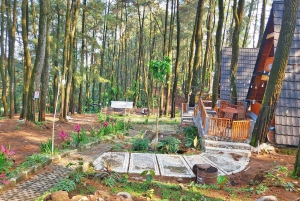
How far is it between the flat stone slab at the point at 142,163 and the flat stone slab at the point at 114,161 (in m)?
0.20

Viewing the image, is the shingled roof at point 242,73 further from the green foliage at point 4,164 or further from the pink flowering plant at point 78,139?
the green foliage at point 4,164

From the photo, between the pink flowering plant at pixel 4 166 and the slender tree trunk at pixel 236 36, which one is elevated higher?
the slender tree trunk at pixel 236 36

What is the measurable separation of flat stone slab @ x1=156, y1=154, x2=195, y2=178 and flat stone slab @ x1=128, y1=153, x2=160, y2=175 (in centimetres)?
18

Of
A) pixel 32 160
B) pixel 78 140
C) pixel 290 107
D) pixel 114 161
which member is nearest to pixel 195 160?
pixel 114 161

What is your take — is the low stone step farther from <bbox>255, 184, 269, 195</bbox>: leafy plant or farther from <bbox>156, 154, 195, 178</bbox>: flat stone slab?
<bbox>255, 184, 269, 195</bbox>: leafy plant

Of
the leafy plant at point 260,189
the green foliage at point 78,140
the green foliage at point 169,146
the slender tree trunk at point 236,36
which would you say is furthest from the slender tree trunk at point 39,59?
the slender tree trunk at point 236,36

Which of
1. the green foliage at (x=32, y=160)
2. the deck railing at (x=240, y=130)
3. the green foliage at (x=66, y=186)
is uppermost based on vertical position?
the deck railing at (x=240, y=130)

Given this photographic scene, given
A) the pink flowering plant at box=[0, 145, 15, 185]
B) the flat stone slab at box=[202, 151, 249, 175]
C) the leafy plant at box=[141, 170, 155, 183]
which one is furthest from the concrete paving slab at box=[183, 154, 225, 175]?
the pink flowering plant at box=[0, 145, 15, 185]

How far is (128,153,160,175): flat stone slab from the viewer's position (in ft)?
22.1

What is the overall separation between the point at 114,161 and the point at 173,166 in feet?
6.08

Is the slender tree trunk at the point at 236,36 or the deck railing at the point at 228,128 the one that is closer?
the deck railing at the point at 228,128

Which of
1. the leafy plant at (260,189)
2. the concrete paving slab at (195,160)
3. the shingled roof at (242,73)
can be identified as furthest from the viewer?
the shingled roof at (242,73)

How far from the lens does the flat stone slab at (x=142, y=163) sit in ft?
22.1

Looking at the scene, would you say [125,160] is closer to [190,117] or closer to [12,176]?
[12,176]
